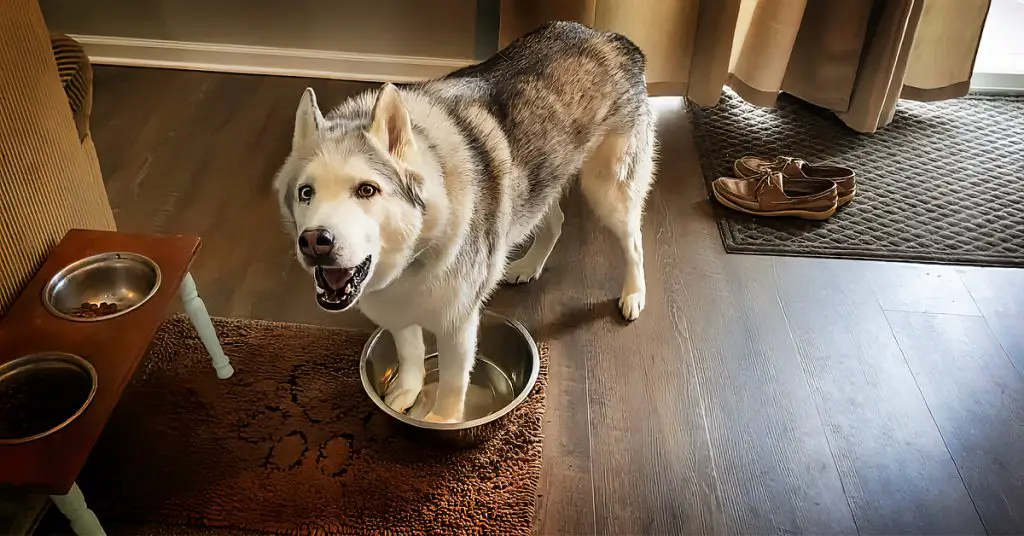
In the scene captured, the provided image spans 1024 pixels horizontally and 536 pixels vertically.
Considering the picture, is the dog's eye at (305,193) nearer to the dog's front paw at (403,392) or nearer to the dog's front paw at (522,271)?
the dog's front paw at (403,392)

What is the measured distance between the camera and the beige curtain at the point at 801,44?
109 inches

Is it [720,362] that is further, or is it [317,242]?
[720,362]

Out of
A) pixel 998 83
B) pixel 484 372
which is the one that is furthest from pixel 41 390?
pixel 998 83

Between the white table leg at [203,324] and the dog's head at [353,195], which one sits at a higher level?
the dog's head at [353,195]

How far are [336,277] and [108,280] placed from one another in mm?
683

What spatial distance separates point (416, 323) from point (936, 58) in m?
2.59

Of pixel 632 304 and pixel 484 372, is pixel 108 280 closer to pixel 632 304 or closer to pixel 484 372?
pixel 484 372

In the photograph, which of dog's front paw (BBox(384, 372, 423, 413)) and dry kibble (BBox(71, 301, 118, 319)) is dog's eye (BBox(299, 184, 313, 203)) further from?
dog's front paw (BBox(384, 372, 423, 413))

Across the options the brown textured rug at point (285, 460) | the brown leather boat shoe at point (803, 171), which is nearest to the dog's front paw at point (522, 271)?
the brown textured rug at point (285, 460)

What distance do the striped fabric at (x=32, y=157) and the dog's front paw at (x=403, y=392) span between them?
0.83m

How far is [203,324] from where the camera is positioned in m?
1.79

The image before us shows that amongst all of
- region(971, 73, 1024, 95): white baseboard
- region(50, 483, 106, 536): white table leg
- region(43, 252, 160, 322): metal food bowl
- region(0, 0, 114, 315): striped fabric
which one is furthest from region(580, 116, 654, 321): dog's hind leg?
region(971, 73, 1024, 95): white baseboard

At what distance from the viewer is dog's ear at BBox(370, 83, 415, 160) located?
1.22 m

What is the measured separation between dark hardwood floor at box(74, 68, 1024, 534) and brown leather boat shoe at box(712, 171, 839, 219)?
0.11 m
